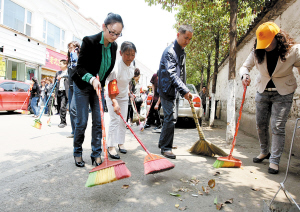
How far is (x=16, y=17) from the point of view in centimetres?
1370

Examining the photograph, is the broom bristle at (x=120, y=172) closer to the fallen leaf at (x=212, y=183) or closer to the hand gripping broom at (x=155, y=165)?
the hand gripping broom at (x=155, y=165)

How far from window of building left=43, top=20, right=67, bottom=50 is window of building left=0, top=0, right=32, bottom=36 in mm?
1571

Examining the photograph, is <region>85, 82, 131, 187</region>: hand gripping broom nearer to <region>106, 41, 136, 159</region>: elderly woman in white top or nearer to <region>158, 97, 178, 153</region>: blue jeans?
<region>106, 41, 136, 159</region>: elderly woman in white top

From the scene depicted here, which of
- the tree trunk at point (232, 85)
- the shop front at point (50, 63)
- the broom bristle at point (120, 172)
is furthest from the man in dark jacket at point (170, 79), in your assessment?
the shop front at point (50, 63)

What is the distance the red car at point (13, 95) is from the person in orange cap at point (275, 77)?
31.3 ft

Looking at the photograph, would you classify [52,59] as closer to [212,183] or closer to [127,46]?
[127,46]

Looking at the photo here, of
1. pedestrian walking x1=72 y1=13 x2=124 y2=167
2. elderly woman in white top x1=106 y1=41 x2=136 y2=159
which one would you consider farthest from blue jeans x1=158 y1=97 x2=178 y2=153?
pedestrian walking x1=72 y1=13 x2=124 y2=167

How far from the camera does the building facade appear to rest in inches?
509

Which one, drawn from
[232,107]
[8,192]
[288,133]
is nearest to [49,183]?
[8,192]

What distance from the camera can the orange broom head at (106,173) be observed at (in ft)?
6.51

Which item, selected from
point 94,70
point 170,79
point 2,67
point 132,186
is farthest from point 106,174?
point 2,67

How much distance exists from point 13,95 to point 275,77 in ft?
33.3

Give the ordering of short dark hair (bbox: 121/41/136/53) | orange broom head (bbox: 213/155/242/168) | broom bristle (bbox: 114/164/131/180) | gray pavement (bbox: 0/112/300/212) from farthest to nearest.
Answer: short dark hair (bbox: 121/41/136/53) < orange broom head (bbox: 213/155/242/168) < broom bristle (bbox: 114/164/131/180) < gray pavement (bbox: 0/112/300/212)

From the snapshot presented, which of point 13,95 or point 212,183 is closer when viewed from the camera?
point 212,183
